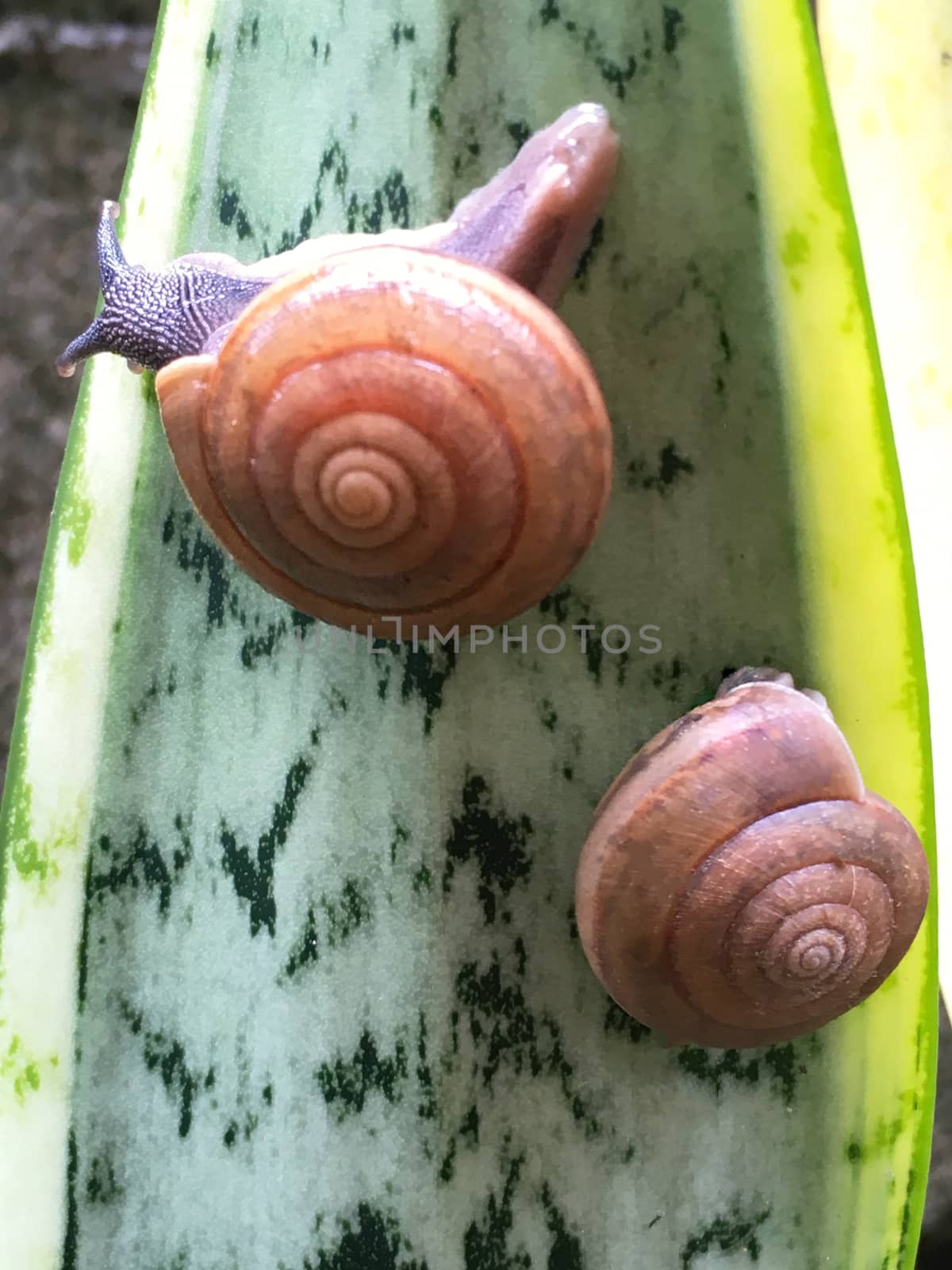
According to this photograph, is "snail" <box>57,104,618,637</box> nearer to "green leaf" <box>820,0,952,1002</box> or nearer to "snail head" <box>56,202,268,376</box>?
"snail head" <box>56,202,268,376</box>

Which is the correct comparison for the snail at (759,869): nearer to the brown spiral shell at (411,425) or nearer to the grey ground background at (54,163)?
the brown spiral shell at (411,425)

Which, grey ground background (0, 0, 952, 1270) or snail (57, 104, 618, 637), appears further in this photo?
grey ground background (0, 0, 952, 1270)

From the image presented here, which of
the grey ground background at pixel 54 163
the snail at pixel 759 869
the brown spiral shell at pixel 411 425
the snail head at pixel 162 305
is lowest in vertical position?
the snail at pixel 759 869

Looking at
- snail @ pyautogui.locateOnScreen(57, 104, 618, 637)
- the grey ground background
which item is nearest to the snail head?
snail @ pyautogui.locateOnScreen(57, 104, 618, 637)

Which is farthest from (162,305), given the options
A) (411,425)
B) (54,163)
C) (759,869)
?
(54,163)

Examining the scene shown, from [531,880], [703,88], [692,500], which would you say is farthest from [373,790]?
[703,88]

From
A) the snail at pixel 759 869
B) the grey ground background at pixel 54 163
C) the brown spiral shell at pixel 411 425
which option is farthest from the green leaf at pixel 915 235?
the grey ground background at pixel 54 163

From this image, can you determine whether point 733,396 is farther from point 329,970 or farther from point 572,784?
point 329,970

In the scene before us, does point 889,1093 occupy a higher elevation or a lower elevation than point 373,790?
lower
